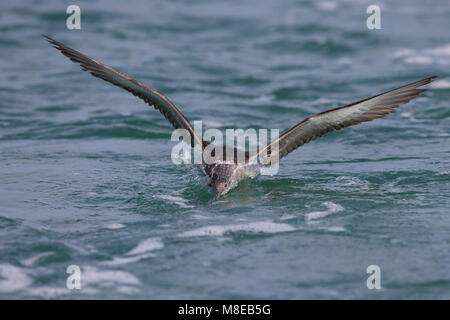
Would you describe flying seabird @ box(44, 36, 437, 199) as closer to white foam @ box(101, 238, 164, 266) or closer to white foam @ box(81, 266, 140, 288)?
white foam @ box(101, 238, 164, 266)

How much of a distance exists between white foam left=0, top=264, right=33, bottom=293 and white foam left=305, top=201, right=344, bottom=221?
112 inches

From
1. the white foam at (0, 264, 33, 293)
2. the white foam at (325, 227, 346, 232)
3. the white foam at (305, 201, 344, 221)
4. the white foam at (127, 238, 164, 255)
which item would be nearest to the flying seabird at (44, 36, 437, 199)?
the white foam at (305, 201, 344, 221)

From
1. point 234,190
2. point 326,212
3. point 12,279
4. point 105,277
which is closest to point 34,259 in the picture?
point 12,279

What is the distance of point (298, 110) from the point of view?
12492 mm

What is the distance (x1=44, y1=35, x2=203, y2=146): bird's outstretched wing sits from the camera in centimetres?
819

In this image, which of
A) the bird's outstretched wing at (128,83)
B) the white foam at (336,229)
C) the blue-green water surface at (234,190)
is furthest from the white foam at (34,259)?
the white foam at (336,229)

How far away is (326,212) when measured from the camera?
7.31 m

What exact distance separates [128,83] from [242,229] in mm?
2557

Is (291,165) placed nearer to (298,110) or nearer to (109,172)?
(109,172)

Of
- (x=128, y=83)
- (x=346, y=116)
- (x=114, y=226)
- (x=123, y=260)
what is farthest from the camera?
(x=128, y=83)

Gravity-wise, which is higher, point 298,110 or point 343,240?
point 298,110

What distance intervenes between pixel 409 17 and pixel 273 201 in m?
13.6

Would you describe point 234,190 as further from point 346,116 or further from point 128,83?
point 128,83

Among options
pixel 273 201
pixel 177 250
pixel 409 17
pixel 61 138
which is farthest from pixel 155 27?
pixel 177 250
